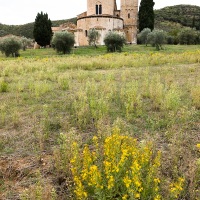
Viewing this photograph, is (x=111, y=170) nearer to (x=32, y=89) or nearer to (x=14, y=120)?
(x=14, y=120)

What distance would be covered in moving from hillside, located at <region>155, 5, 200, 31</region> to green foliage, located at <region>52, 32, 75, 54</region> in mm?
49448

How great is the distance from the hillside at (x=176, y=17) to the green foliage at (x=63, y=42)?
49.4 meters

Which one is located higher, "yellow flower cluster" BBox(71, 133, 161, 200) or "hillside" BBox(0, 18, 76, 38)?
"hillside" BBox(0, 18, 76, 38)

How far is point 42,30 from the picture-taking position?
48.0 m

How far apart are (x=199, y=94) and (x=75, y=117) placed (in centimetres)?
317

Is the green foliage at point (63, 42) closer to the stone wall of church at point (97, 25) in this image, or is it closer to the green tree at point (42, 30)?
the stone wall of church at point (97, 25)

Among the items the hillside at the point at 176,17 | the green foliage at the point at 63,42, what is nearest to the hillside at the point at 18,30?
the hillside at the point at 176,17

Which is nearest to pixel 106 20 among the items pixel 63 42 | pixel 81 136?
pixel 63 42

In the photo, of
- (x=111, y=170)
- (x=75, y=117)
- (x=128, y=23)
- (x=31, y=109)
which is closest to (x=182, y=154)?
(x=111, y=170)

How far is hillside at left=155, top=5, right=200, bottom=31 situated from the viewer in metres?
81.9

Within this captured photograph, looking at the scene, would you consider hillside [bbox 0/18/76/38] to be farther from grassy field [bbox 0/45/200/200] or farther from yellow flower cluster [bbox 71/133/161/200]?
yellow flower cluster [bbox 71/133/161/200]

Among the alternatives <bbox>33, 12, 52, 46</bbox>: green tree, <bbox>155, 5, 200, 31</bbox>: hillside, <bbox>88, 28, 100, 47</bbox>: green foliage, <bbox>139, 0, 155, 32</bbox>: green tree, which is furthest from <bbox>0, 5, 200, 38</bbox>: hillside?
<bbox>88, 28, 100, 47</bbox>: green foliage

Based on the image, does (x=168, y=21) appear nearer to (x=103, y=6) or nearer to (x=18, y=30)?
(x=103, y=6)

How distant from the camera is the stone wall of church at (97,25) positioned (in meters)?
47.0
